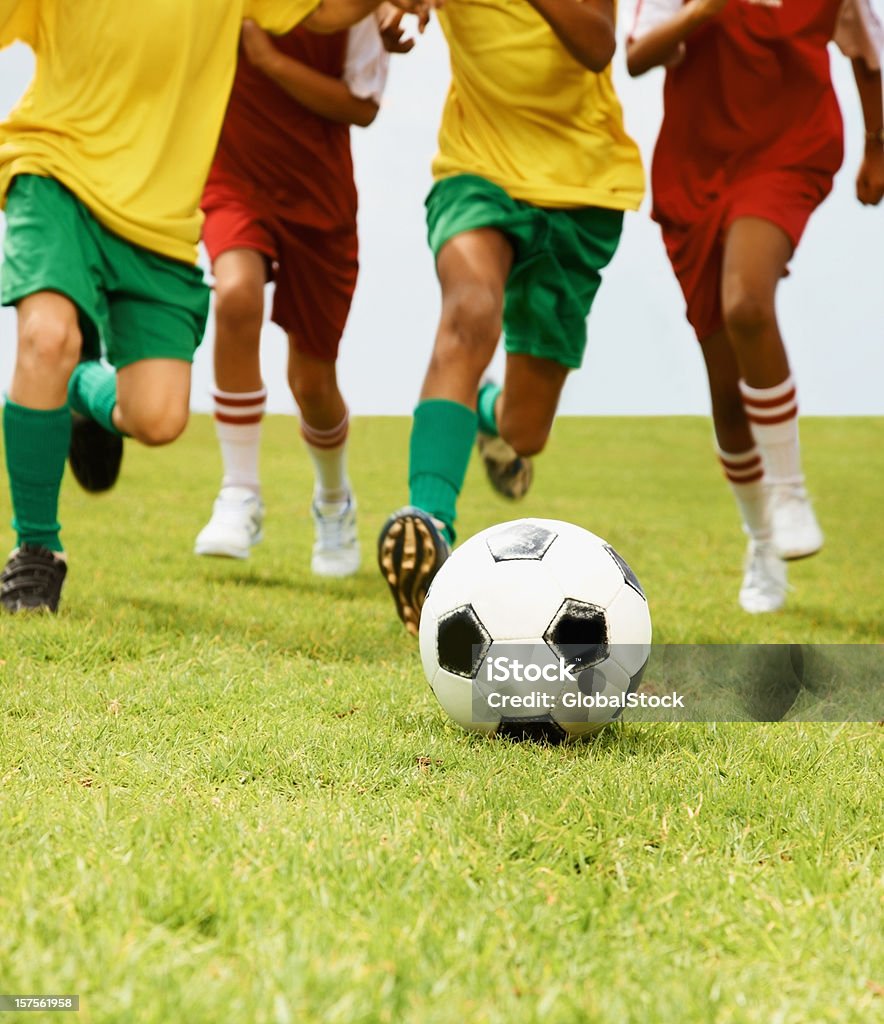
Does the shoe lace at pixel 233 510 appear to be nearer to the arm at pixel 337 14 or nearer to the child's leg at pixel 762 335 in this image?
the arm at pixel 337 14

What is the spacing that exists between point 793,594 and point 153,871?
5.20m

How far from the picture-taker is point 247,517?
534 centimetres

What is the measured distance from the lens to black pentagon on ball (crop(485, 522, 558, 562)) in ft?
8.81

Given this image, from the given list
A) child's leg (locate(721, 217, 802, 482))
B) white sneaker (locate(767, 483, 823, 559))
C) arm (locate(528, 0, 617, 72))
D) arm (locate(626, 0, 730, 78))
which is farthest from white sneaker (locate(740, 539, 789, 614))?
arm (locate(528, 0, 617, 72))

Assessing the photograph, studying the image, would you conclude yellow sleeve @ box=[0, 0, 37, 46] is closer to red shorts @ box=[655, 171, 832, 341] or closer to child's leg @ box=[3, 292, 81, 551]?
child's leg @ box=[3, 292, 81, 551]

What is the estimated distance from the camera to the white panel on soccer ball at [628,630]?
8.57 ft

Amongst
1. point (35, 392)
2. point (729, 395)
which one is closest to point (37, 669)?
point (35, 392)

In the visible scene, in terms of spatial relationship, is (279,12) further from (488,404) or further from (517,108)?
(488,404)

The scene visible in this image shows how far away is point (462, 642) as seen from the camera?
2605 mm

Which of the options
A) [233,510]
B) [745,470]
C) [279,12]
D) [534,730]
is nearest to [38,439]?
[233,510]

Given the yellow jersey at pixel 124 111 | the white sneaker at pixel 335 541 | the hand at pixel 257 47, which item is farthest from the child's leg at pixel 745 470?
the yellow jersey at pixel 124 111

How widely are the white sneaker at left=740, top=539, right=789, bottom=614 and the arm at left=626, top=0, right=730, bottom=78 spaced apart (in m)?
2.30

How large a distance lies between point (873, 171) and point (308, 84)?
8.51 feet

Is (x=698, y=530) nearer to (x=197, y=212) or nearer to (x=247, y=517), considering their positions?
(x=247, y=517)
